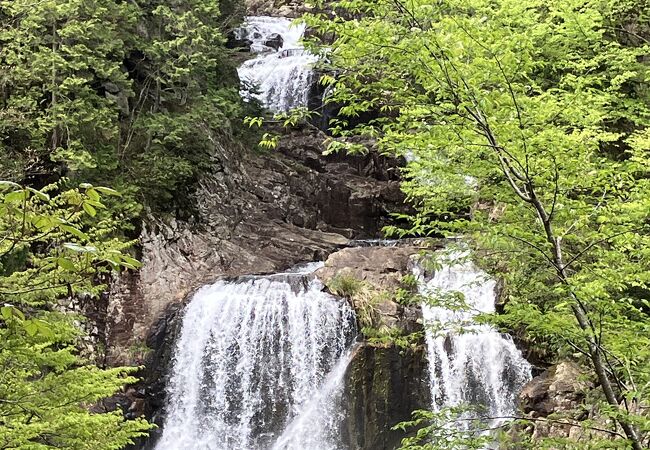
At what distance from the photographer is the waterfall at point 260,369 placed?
40.4 ft

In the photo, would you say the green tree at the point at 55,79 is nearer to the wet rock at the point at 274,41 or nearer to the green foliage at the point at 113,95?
the green foliage at the point at 113,95

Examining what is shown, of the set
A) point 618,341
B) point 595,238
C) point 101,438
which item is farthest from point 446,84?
point 101,438

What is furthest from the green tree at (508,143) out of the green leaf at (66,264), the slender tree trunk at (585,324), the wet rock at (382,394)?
the wet rock at (382,394)

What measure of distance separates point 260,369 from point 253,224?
20.8 feet

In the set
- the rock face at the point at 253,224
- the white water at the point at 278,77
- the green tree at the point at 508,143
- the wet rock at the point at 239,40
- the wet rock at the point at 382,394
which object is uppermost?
the wet rock at the point at 239,40

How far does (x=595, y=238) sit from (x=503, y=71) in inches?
57.6

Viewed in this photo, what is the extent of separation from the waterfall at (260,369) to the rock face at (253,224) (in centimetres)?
146

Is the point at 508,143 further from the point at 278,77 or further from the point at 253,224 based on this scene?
the point at 278,77

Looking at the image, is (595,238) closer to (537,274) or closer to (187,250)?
(537,274)

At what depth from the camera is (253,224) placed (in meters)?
18.1

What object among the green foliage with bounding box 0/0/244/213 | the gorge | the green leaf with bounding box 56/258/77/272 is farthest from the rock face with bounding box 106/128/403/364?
the green leaf with bounding box 56/258/77/272

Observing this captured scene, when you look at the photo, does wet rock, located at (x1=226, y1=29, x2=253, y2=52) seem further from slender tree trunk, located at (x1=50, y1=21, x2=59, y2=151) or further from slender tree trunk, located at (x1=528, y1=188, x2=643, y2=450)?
slender tree trunk, located at (x1=528, y1=188, x2=643, y2=450)

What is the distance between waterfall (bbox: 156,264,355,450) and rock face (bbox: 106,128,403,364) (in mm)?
1462

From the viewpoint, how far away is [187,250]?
15922mm
